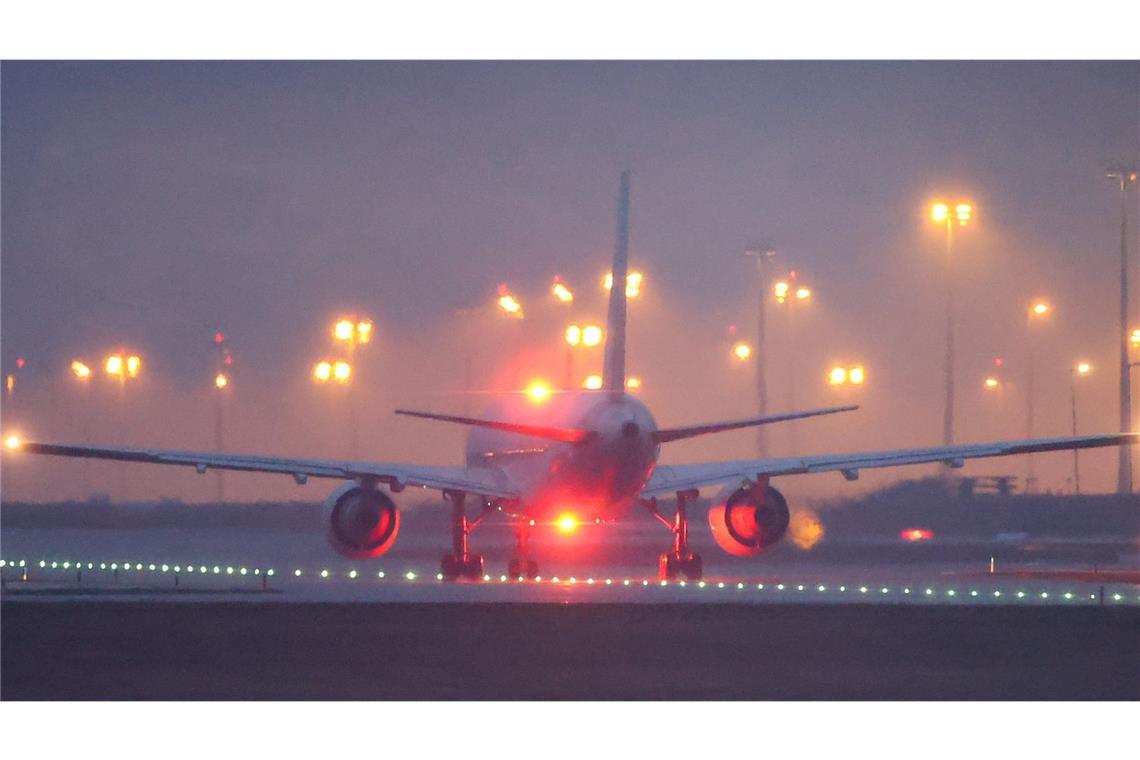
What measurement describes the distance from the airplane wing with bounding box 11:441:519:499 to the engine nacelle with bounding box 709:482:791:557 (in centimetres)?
533

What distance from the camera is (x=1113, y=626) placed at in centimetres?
2855

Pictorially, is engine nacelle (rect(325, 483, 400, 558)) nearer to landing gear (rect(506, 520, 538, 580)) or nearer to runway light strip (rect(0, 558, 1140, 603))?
runway light strip (rect(0, 558, 1140, 603))

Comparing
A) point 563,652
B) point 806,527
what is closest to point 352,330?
point 806,527

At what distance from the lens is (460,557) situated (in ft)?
147

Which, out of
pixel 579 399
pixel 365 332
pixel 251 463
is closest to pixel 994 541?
pixel 365 332

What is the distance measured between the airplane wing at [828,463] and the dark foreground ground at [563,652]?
1156 centimetres

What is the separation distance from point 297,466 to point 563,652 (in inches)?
734

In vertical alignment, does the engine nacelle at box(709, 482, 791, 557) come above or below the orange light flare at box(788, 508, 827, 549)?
below

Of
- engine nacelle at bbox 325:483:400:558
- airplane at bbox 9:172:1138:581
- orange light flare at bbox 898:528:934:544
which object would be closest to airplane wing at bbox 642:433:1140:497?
airplane at bbox 9:172:1138:581

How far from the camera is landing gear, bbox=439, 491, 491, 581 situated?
44547 millimetres

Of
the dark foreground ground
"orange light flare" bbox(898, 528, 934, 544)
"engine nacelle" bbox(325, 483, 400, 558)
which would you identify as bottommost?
the dark foreground ground

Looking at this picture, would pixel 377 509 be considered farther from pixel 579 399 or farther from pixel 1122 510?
pixel 1122 510

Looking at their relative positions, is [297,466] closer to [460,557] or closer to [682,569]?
[460,557]

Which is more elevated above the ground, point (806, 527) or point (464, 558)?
point (806, 527)
